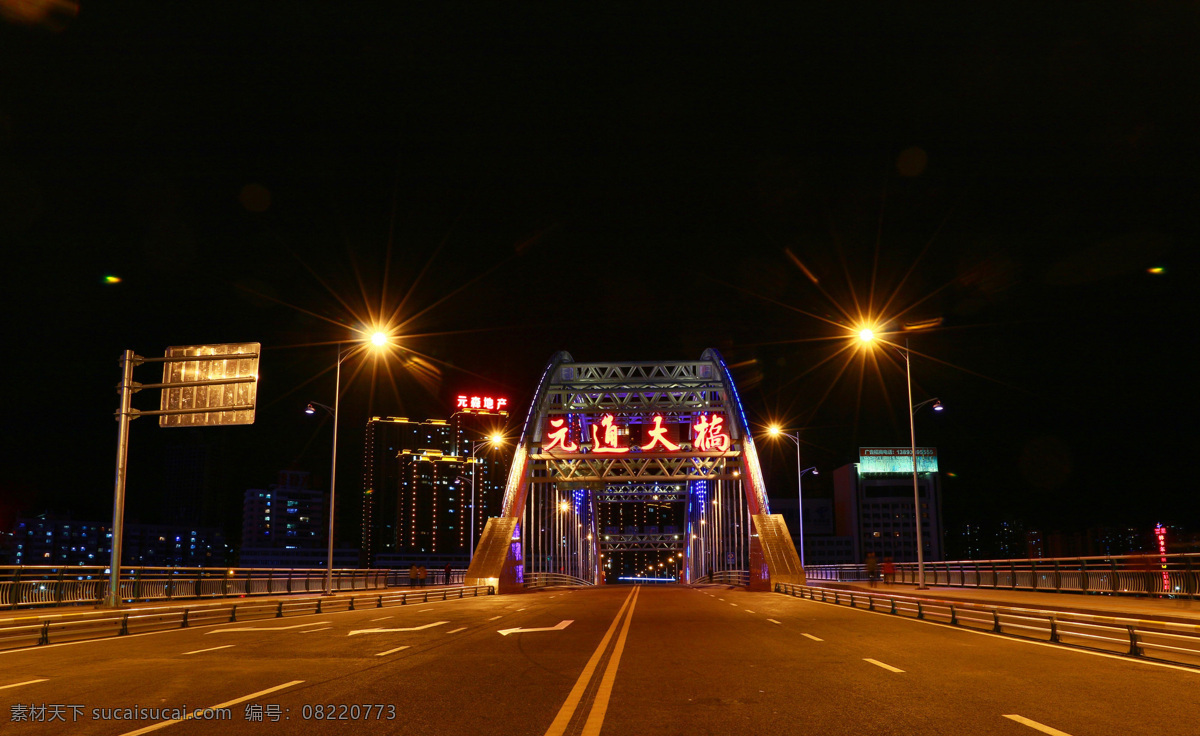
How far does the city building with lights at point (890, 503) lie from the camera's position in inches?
7461

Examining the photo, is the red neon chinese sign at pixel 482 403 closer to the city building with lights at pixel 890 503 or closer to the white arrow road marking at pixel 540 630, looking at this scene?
the white arrow road marking at pixel 540 630

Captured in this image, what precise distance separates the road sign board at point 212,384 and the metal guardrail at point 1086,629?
17.9 m

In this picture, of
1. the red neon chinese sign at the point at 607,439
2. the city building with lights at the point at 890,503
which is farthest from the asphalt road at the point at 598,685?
the city building with lights at the point at 890,503

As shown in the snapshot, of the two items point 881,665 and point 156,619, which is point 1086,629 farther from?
point 156,619

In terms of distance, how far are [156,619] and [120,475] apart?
410 centimetres

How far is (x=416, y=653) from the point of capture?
Answer: 49.1 ft

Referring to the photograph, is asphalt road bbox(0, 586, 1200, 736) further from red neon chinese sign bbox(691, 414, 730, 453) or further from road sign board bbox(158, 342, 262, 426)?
red neon chinese sign bbox(691, 414, 730, 453)

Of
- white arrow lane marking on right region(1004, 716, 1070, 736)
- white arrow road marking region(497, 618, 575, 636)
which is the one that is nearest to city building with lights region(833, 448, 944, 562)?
white arrow road marking region(497, 618, 575, 636)

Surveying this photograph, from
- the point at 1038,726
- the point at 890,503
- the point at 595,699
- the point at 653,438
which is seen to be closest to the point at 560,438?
the point at 653,438

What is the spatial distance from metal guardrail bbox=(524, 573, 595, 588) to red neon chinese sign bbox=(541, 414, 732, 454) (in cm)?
955

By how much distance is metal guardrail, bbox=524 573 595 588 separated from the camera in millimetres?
61031

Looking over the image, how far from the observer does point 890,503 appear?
624 ft

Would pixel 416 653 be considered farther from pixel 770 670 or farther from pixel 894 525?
pixel 894 525

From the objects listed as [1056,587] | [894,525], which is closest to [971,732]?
[1056,587]
